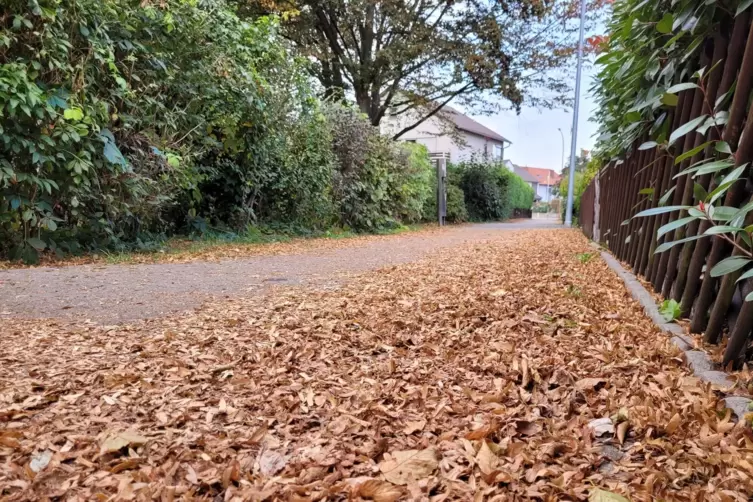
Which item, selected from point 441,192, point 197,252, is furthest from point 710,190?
point 441,192

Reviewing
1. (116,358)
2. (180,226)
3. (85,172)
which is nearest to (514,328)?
(116,358)

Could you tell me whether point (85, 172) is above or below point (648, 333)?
above

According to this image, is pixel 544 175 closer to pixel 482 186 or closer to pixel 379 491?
pixel 482 186

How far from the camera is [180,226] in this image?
6.67m

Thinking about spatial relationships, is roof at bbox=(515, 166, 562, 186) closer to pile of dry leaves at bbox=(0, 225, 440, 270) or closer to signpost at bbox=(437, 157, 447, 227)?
signpost at bbox=(437, 157, 447, 227)

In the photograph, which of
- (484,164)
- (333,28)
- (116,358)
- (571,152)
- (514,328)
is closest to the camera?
(116,358)

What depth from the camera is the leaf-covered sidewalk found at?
1092 mm

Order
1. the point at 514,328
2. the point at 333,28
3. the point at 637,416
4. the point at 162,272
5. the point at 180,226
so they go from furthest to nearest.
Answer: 1. the point at 333,28
2. the point at 180,226
3. the point at 162,272
4. the point at 514,328
5. the point at 637,416

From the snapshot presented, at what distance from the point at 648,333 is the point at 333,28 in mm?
11951

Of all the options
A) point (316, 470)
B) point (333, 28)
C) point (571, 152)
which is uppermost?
point (333, 28)

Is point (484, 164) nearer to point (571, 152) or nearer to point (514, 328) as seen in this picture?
point (571, 152)

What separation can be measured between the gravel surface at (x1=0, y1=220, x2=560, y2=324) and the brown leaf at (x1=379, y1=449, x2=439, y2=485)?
5.93ft

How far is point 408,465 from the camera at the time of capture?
1.17m

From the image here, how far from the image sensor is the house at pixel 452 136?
17.0m
